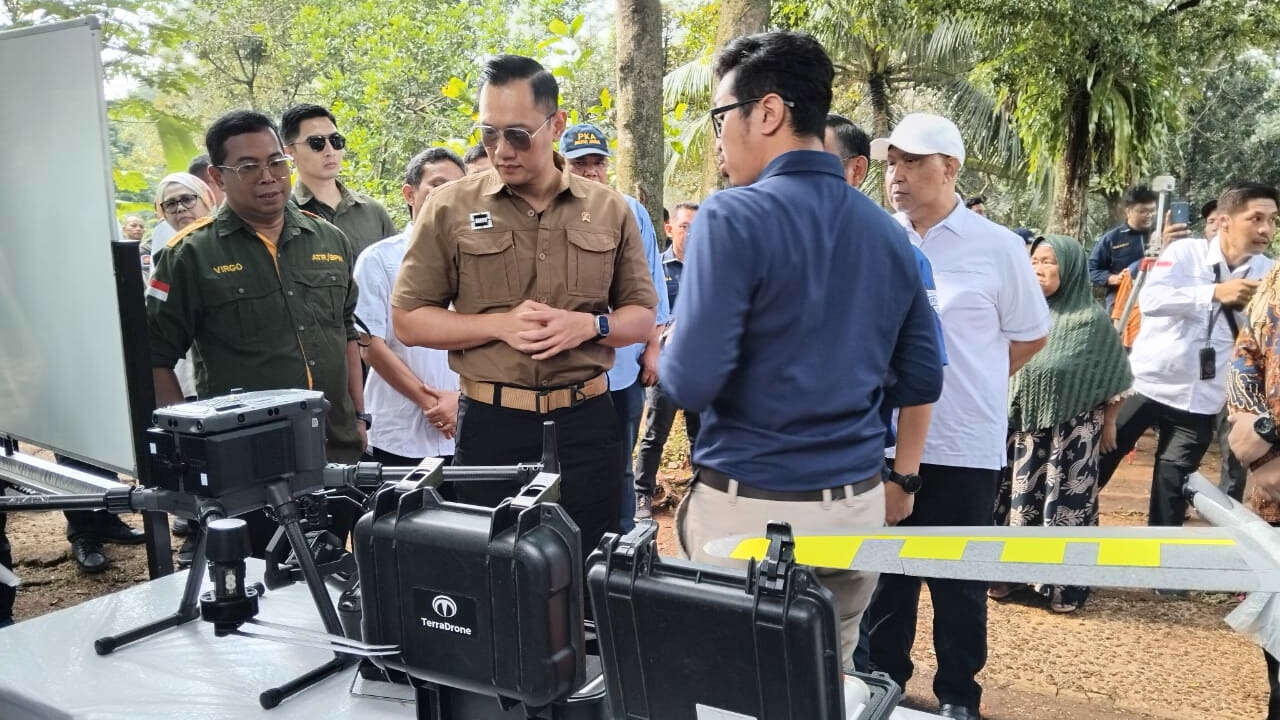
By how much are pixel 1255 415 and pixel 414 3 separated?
15811mm

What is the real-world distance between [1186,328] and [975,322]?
2.22m

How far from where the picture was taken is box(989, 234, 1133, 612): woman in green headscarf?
159 inches

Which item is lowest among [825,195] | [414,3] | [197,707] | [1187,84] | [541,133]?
[197,707]

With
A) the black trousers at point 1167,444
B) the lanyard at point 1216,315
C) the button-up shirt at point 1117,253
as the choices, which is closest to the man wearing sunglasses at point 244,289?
the black trousers at point 1167,444

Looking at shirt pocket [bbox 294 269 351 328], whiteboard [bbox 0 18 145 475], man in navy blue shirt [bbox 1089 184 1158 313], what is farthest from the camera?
man in navy blue shirt [bbox 1089 184 1158 313]

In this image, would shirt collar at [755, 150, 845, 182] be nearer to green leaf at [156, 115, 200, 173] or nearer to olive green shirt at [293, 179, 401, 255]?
olive green shirt at [293, 179, 401, 255]

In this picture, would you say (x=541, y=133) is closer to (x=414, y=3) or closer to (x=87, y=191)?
(x=87, y=191)

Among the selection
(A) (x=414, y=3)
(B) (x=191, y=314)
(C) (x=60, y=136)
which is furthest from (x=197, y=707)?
(A) (x=414, y=3)

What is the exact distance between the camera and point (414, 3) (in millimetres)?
16016

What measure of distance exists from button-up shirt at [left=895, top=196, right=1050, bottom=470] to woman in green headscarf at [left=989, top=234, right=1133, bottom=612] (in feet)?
4.26

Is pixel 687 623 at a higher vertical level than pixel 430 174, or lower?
lower

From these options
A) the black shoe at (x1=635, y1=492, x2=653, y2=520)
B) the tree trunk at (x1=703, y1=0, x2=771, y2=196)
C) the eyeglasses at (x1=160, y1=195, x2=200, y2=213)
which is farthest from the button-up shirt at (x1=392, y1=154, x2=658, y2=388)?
the tree trunk at (x1=703, y1=0, x2=771, y2=196)

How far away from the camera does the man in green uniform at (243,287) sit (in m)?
2.74

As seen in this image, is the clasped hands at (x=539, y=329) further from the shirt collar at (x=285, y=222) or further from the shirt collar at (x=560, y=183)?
the shirt collar at (x=285, y=222)
